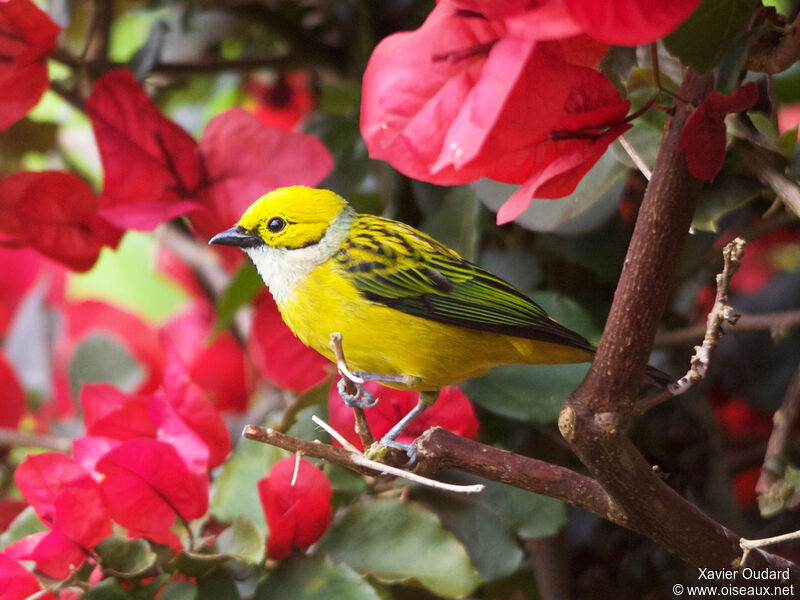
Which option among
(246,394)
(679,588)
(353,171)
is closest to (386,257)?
(353,171)

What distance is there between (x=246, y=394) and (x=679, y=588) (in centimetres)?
54

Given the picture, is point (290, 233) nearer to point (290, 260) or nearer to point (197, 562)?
point (290, 260)

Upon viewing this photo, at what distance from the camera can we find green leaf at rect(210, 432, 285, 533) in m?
0.57

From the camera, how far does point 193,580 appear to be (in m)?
0.50

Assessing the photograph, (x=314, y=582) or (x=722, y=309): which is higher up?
(x=722, y=309)

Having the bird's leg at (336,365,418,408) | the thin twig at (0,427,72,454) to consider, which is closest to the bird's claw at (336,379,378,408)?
the bird's leg at (336,365,418,408)

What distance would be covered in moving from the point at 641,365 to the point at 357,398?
0.49ft

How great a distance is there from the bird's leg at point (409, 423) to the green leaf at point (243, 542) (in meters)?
0.10

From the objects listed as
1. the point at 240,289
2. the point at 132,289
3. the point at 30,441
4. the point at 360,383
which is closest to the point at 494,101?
the point at 360,383

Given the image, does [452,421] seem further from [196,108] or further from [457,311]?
[196,108]

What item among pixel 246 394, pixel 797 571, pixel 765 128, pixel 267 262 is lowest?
pixel 246 394

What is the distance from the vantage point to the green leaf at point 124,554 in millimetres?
489

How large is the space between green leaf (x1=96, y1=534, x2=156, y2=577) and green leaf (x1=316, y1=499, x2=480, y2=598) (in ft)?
0.35

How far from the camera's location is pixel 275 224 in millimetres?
541
